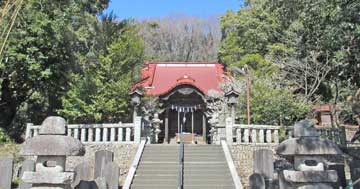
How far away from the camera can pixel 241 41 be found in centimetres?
2306

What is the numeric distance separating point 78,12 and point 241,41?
1076cm

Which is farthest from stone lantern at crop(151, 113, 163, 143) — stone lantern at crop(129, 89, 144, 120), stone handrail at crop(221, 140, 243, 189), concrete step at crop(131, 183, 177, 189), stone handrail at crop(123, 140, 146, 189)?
concrete step at crop(131, 183, 177, 189)

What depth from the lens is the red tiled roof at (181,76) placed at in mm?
20281

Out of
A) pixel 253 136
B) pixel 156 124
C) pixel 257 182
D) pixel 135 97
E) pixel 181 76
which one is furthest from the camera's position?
pixel 181 76

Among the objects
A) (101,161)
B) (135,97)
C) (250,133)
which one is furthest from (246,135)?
(101,161)

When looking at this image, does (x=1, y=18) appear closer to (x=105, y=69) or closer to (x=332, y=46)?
(x=332, y=46)

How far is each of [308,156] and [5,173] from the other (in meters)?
5.09

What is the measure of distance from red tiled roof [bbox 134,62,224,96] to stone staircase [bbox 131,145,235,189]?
655 centimetres

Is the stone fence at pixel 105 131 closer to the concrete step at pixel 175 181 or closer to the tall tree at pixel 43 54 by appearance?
the tall tree at pixel 43 54

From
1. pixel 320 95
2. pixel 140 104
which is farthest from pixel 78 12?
pixel 320 95

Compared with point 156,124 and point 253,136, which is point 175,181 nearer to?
point 253,136

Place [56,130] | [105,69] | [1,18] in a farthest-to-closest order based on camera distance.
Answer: [105,69], [56,130], [1,18]

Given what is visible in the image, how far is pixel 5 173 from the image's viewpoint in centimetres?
625

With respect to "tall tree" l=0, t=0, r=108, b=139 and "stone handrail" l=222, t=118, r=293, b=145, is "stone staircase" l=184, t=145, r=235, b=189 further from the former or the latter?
"tall tree" l=0, t=0, r=108, b=139
